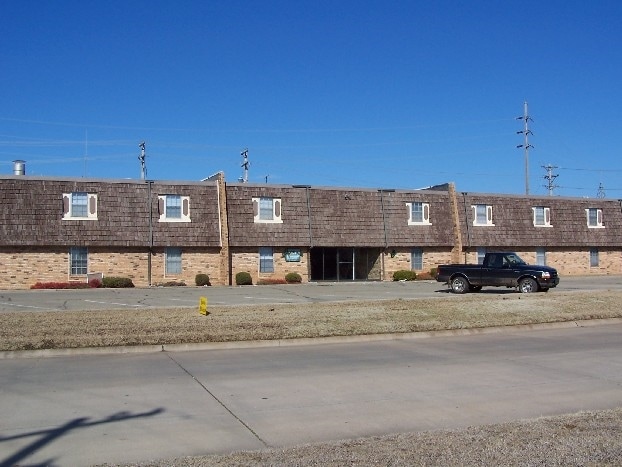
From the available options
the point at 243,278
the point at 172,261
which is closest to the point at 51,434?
the point at 243,278

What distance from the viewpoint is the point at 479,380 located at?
1061cm

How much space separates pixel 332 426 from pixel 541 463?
8.22ft

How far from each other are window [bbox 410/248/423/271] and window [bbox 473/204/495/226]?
430cm

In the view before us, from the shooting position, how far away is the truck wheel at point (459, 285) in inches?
1133

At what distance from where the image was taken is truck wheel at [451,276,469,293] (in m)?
28.8

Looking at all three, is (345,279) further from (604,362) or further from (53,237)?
(604,362)

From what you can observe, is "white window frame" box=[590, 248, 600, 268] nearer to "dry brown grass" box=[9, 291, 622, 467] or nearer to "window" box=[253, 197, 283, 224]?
"window" box=[253, 197, 283, 224]

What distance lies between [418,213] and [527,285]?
15.2 metres

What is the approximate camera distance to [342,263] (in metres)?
41.9

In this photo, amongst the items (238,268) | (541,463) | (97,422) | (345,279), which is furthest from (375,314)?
(345,279)

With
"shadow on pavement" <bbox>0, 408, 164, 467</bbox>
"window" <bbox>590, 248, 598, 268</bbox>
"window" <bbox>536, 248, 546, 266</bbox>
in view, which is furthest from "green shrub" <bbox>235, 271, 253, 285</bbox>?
"shadow on pavement" <bbox>0, 408, 164, 467</bbox>

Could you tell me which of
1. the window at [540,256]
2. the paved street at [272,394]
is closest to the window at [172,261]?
the window at [540,256]

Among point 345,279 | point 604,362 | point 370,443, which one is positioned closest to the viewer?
point 370,443

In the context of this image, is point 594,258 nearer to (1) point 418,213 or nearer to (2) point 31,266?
(1) point 418,213
